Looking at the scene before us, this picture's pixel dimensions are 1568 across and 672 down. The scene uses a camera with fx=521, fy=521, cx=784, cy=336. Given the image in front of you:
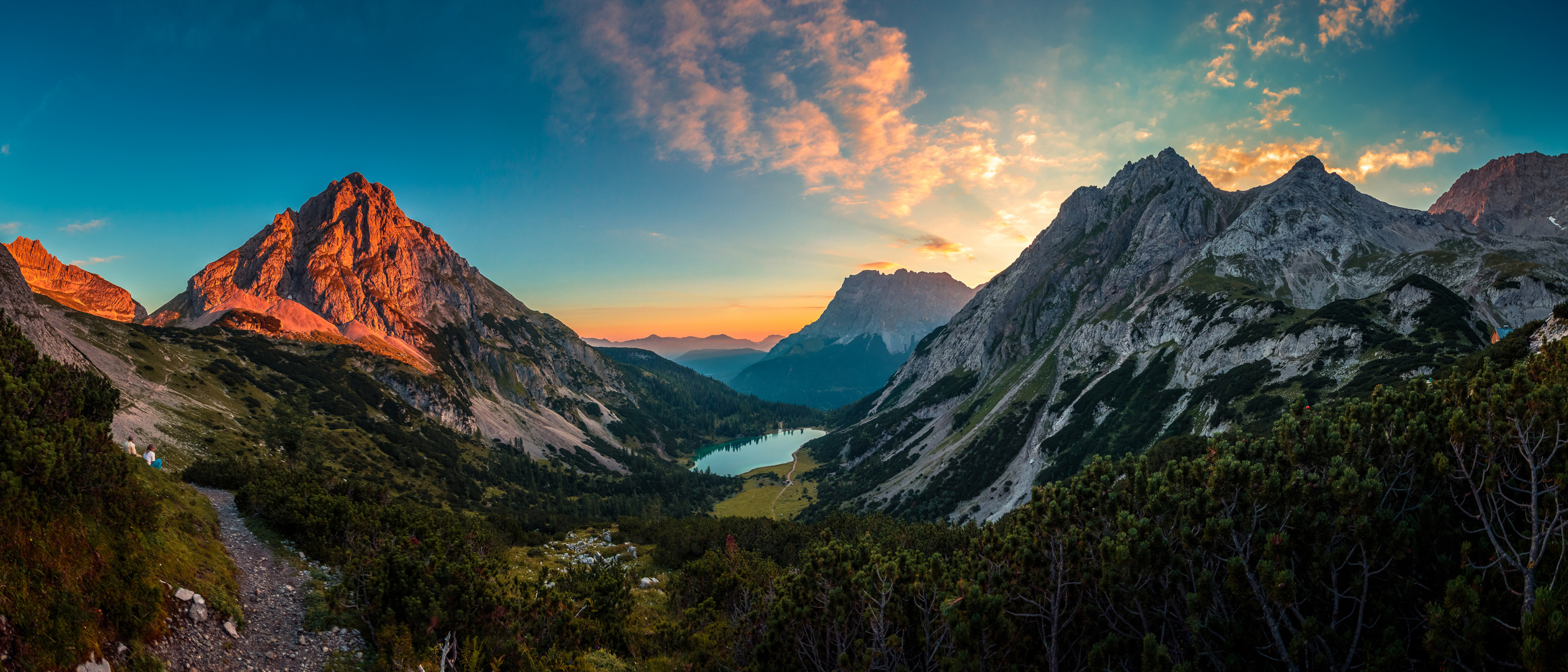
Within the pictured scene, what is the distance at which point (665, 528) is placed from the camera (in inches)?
2618

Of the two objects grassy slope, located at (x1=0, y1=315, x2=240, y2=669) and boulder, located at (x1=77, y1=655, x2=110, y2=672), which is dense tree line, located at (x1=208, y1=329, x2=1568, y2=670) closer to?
grassy slope, located at (x1=0, y1=315, x2=240, y2=669)

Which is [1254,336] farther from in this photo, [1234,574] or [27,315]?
[27,315]

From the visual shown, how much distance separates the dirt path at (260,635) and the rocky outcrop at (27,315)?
71.6 metres

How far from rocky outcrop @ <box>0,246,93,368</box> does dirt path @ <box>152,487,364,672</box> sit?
71643 mm

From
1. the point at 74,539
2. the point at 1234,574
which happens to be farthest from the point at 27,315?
the point at 1234,574

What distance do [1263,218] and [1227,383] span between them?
133m

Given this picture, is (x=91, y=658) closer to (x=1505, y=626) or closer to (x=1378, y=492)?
(x=1505, y=626)

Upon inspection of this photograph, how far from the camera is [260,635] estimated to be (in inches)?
685

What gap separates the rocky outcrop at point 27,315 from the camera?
64.0 metres

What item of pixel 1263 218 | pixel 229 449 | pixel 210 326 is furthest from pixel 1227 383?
pixel 210 326

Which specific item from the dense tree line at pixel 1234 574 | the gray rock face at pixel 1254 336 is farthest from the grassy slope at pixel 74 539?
the gray rock face at pixel 1254 336

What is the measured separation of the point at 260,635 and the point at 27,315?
9567 cm

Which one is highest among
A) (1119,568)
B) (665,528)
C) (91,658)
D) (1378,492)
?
(1378,492)

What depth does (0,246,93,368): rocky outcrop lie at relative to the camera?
6400 centimetres
